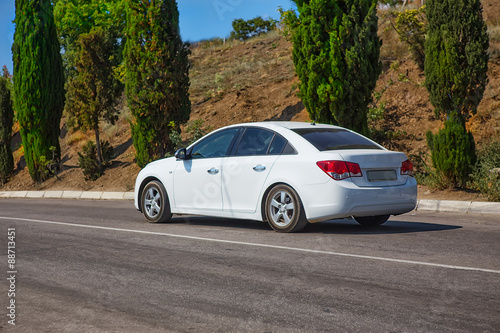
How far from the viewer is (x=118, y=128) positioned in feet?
98.2

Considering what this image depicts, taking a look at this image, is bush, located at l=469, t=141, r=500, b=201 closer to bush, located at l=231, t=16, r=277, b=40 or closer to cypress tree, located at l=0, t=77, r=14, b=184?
cypress tree, located at l=0, t=77, r=14, b=184

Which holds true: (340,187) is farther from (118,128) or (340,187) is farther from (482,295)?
(118,128)

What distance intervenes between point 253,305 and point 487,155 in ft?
35.9

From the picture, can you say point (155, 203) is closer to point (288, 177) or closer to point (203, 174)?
point (203, 174)

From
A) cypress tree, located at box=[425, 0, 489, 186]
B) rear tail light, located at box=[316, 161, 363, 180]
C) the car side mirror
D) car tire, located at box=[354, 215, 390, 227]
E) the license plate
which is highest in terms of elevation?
cypress tree, located at box=[425, 0, 489, 186]

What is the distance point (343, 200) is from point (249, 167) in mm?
1607

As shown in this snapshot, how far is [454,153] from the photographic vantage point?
12.8m

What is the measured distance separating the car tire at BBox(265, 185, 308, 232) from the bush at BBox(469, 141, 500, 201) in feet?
17.1

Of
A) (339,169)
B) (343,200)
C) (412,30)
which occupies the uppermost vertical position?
(412,30)

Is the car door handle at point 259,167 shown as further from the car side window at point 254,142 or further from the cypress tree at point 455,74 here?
the cypress tree at point 455,74

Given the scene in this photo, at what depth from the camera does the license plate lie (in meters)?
7.88

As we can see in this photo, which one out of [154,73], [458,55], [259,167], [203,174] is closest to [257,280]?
[259,167]

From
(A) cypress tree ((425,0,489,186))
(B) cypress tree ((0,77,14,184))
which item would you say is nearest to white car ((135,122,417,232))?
(A) cypress tree ((425,0,489,186))

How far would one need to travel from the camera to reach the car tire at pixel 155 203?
9.78 meters
